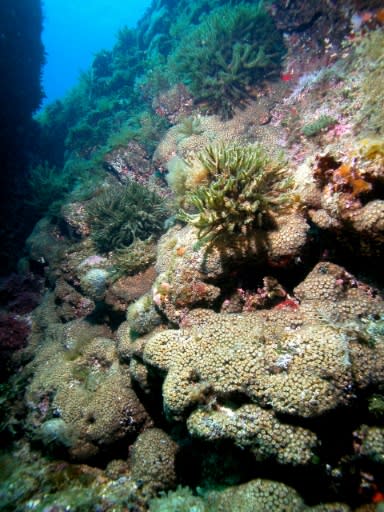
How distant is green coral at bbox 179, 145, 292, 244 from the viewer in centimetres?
373

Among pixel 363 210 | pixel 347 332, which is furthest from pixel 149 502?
pixel 363 210

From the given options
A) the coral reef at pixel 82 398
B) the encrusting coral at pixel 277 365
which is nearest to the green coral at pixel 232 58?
the encrusting coral at pixel 277 365

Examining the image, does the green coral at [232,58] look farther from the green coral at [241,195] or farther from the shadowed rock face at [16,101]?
the shadowed rock face at [16,101]

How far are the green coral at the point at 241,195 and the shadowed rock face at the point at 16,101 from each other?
33.2 feet

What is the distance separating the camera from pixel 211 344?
350cm

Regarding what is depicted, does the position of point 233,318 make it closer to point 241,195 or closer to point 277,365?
point 277,365

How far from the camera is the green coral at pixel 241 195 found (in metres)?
3.73

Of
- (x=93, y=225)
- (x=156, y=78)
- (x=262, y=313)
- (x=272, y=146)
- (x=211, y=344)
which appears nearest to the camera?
(x=211, y=344)

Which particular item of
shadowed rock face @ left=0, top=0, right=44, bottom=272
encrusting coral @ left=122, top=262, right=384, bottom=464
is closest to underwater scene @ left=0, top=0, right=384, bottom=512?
encrusting coral @ left=122, top=262, right=384, bottom=464

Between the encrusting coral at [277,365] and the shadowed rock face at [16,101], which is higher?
the shadowed rock face at [16,101]

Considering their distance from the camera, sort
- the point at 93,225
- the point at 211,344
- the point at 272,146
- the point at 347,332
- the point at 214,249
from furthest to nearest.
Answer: the point at 93,225 → the point at 272,146 → the point at 214,249 → the point at 211,344 → the point at 347,332

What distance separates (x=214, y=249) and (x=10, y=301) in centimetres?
746

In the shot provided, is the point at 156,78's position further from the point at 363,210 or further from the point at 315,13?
the point at 363,210

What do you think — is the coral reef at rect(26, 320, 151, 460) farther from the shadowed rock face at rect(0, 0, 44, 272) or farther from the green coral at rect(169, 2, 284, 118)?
the green coral at rect(169, 2, 284, 118)
